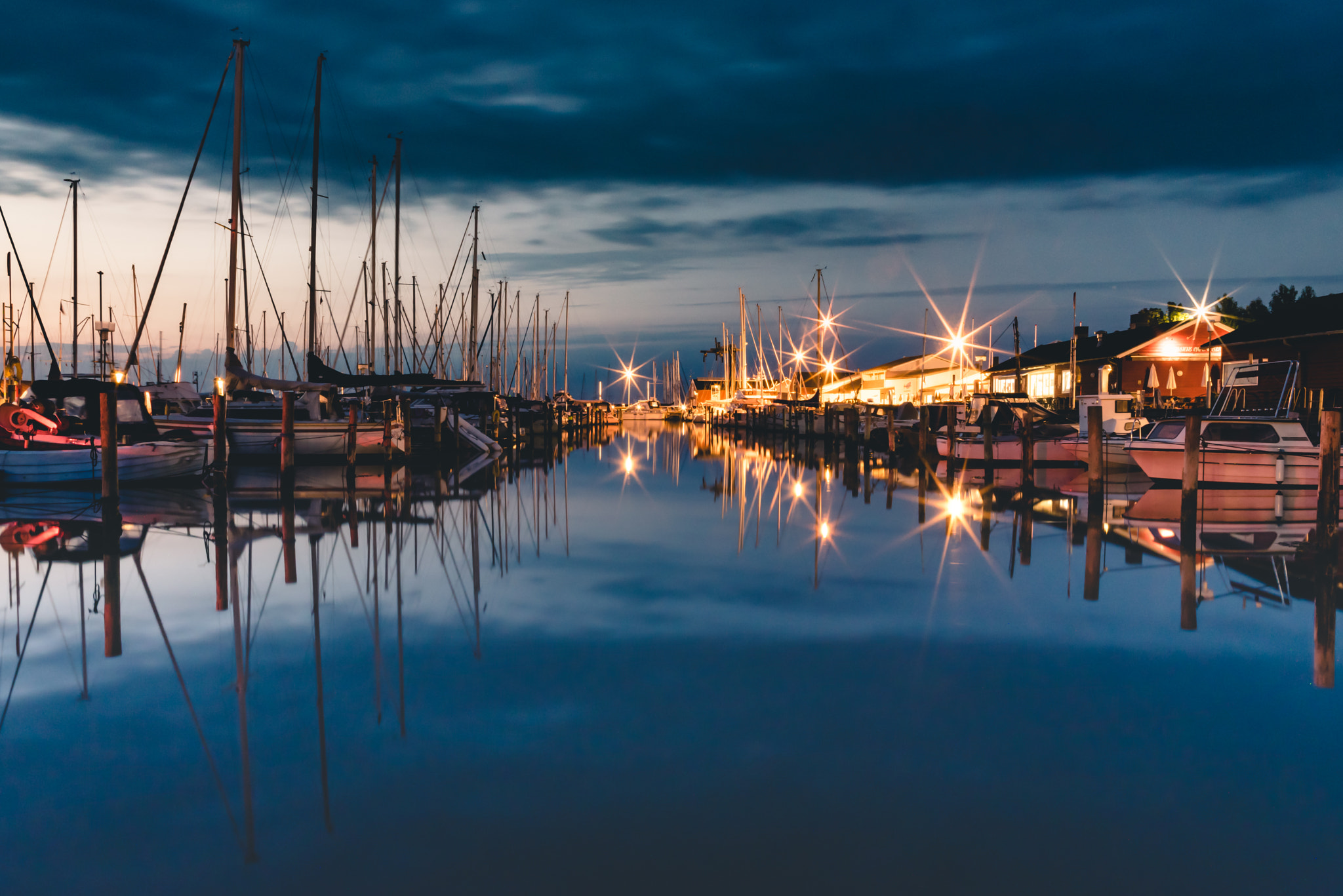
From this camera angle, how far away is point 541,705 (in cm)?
776

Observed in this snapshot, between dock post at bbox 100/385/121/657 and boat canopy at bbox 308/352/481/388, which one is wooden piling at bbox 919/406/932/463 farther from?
dock post at bbox 100/385/121/657

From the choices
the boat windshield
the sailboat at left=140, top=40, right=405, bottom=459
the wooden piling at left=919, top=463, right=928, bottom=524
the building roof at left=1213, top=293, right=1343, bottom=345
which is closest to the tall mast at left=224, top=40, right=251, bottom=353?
the sailboat at left=140, top=40, right=405, bottom=459

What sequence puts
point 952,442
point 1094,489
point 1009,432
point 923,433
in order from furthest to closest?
point 923,433
point 1009,432
point 952,442
point 1094,489

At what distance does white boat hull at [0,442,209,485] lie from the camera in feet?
78.9

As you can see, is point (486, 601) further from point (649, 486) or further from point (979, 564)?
point (649, 486)

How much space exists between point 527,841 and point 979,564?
10.9 meters

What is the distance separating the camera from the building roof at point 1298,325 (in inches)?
1459

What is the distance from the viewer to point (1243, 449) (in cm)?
2566

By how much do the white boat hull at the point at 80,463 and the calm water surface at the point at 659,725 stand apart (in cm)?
951

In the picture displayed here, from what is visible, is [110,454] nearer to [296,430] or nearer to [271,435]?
[296,430]

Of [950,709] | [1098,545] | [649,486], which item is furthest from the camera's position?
[649,486]

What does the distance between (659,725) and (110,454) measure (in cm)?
1591

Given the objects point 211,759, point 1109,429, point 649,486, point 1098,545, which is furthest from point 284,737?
point 1109,429

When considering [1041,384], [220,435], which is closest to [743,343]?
[1041,384]
